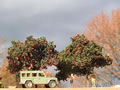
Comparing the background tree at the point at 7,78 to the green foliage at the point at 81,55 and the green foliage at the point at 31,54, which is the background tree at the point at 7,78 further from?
the green foliage at the point at 81,55

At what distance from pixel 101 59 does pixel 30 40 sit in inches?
312

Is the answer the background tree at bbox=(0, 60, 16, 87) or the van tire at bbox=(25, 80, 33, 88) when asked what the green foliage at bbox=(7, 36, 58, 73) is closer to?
the van tire at bbox=(25, 80, 33, 88)

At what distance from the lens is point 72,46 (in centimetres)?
2808

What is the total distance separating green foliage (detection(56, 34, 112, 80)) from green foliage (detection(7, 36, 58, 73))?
142 cm

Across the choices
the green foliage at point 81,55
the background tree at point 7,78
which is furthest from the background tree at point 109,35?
the background tree at point 7,78

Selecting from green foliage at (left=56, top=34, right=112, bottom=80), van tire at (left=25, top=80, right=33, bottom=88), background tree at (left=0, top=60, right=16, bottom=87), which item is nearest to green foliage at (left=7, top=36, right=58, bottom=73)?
green foliage at (left=56, top=34, right=112, bottom=80)

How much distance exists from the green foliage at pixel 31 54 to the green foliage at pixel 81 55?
1422 millimetres

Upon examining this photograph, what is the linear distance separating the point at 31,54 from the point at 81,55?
5265mm

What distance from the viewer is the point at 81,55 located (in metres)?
27.0

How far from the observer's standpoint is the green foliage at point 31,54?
2736 centimetres

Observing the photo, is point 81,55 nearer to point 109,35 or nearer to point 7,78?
point 109,35

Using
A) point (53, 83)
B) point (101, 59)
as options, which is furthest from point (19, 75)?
point (101, 59)

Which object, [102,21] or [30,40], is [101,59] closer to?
[30,40]

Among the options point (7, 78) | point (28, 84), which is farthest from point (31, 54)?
point (7, 78)
